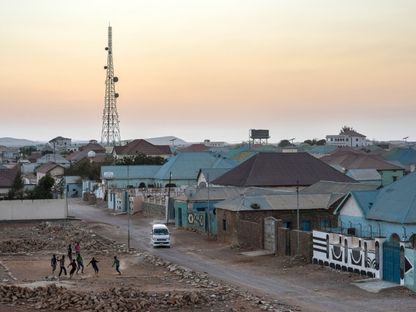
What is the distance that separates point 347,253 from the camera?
34.2 meters

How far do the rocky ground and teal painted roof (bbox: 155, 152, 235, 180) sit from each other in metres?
37.7

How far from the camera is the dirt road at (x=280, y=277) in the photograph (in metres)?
27.8

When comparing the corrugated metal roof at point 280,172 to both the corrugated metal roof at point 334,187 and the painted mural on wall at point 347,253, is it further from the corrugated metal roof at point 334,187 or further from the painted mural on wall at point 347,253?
the painted mural on wall at point 347,253

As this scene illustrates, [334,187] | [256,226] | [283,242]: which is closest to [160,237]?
[256,226]

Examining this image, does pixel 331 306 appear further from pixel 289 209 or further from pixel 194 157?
pixel 194 157

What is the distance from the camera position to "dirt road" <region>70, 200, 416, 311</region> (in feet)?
91.4

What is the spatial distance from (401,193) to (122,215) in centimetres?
3838

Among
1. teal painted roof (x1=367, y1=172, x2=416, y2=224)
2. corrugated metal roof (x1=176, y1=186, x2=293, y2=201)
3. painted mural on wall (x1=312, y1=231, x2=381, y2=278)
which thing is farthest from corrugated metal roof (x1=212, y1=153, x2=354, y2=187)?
painted mural on wall (x1=312, y1=231, x2=381, y2=278)

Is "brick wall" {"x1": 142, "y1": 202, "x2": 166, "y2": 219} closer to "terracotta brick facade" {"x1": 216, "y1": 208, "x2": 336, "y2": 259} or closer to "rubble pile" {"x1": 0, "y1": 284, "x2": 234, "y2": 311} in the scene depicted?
"terracotta brick facade" {"x1": 216, "y1": 208, "x2": 336, "y2": 259}

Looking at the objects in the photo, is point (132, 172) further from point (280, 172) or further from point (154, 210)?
point (280, 172)

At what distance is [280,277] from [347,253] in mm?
3368

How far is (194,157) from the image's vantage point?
92.4 metres

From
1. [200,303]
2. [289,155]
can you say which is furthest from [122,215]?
[200,303]

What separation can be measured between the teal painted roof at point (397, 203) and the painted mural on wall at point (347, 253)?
3.49m
